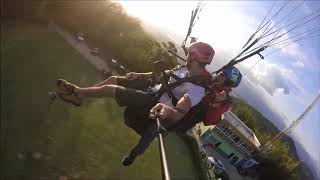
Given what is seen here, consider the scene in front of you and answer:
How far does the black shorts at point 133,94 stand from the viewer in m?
6.05

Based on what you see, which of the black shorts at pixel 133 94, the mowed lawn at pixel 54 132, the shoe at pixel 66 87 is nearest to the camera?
the mowed lawn at pixel 54 132

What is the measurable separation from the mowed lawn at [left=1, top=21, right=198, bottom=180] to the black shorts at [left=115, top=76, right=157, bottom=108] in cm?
125

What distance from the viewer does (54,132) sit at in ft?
20.2

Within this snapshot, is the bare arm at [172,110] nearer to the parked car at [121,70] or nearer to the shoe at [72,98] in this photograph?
the shoe at [72,98]

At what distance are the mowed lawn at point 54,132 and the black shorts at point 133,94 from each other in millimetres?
1247

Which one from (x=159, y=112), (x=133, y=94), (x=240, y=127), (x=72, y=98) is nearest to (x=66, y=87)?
(x=72, y=98)

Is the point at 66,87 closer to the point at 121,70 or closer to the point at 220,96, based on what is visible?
the point at 220,96

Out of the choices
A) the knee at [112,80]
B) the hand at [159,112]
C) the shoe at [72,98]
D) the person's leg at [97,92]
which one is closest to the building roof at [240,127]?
the knee at [112,80]

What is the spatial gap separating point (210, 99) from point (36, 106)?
3.52 meters

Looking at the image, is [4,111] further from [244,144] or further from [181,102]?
[244,144]

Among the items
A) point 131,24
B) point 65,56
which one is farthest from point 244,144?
point 65,56

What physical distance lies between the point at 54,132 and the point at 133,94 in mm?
1662

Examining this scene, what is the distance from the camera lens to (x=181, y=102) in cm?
571

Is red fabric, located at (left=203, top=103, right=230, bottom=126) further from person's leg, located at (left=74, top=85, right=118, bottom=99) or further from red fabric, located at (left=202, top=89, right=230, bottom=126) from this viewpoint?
person's leg, located at (left=74, top=85, right=118, bottom=99)
